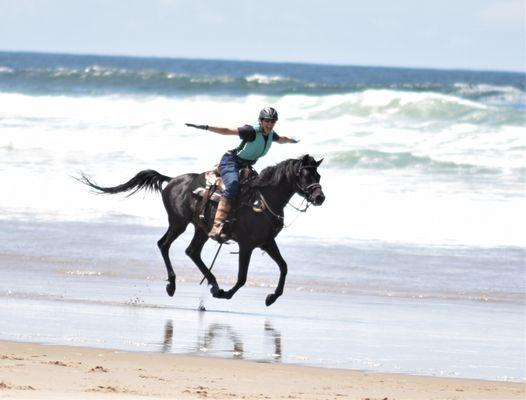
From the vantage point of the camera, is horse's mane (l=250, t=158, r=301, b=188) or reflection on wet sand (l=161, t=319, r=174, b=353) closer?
reflection on wet sand (l=161, t=319, r=174, b=353)

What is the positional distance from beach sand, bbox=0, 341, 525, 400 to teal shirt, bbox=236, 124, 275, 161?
11.0 feet

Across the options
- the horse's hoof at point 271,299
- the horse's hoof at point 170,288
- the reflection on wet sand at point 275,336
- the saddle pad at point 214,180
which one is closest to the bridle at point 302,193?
the saddle pad at point 214,180

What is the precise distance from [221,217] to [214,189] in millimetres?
381

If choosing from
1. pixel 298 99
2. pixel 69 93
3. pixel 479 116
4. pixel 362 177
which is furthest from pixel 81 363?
pixel 69 93

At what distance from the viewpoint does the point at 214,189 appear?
1315 cm

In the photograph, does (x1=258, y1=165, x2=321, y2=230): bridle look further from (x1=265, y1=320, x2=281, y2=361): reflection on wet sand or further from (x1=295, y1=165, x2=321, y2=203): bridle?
(x1=265, y1=320, x2=281, y2=361): reflection on wet sand

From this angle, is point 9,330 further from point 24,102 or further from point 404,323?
point 24,102

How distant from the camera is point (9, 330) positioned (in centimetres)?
1050

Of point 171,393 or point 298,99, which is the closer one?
point 171,393

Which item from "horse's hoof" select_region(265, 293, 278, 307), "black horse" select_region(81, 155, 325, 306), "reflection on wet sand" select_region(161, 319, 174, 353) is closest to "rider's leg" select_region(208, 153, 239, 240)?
"black horse" select_region(81, 155, 325, 306)

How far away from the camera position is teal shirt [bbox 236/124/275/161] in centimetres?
1248

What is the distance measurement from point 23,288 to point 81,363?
410 cm

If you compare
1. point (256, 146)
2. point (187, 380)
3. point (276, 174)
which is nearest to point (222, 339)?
point (187, 380)

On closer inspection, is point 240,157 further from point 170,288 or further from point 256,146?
point 170,288
